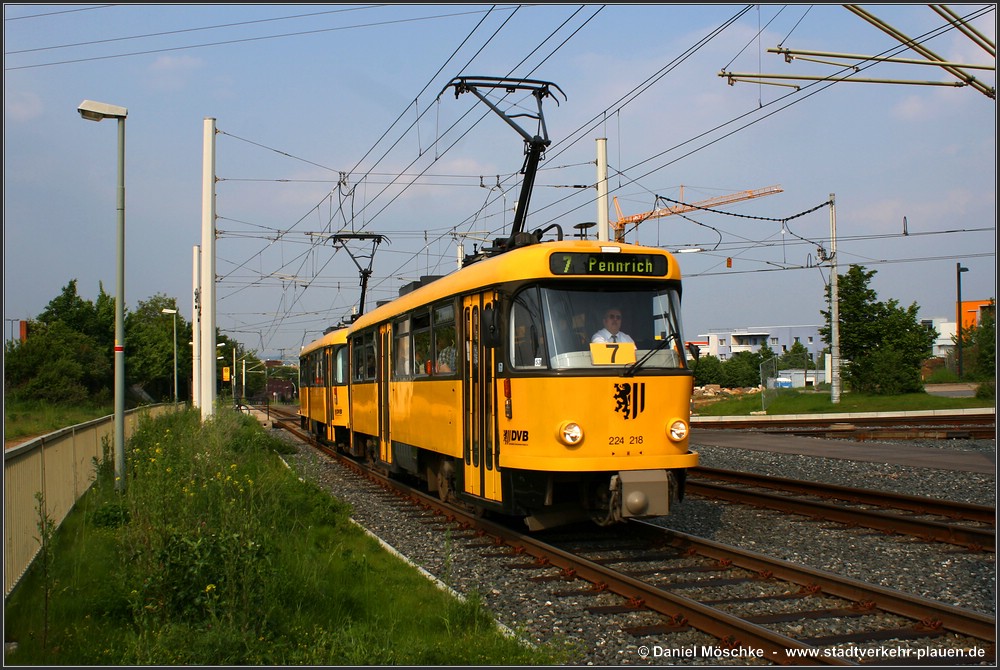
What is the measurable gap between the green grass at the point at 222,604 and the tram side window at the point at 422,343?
3.86 metres

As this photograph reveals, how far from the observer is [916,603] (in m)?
6.62

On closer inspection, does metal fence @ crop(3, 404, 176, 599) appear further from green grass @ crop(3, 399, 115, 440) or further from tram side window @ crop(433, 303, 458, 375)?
green grass @ crop(3, 399, 115, 440)

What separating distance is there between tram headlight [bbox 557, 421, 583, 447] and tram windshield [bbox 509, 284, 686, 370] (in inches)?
22.8

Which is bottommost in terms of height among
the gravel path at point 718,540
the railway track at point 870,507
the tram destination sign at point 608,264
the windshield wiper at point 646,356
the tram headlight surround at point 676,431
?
the gravel path at point 718,540

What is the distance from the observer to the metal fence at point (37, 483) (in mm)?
7746

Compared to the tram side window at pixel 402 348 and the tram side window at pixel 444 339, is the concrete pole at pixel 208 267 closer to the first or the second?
the tram side window at pixel 402 348

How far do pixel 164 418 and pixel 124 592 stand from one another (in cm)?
1663

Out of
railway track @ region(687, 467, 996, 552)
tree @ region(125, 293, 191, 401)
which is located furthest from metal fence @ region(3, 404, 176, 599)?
tree @ region(125, 293, 191, 401)

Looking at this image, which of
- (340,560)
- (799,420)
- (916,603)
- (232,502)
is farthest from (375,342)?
(799,420)

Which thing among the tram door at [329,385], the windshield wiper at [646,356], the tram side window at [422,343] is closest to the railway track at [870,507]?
the windshield wiper at [646,356]

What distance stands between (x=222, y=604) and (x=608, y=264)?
511cm

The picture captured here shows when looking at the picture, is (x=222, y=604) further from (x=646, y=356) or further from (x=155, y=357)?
(x=155, y=357)

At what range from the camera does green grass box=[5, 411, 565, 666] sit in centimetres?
576

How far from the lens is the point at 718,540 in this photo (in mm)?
10227
